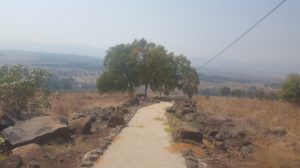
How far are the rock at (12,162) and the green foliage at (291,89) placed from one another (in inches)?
1558

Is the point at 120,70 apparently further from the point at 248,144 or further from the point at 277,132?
the point at 248,144

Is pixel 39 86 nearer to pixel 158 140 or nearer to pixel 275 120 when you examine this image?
pixel 158 140

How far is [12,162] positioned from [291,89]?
41102mm

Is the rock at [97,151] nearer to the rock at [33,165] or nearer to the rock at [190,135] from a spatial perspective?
the rock at [33,165]

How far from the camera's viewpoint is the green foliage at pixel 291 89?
1866 inches

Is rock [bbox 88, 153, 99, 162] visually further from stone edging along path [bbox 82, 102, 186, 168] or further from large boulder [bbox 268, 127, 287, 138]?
large boulder [bbox 268, 127, 287, 138]

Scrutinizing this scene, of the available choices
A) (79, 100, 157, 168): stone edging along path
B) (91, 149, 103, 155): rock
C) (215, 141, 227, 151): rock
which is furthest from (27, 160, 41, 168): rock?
(215, 141, 227, 151): rock

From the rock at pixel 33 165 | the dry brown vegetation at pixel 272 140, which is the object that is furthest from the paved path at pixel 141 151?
the dry brown vegetation at pixel 272 140

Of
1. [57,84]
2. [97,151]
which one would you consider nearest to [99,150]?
[97,151]

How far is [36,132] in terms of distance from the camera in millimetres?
16344

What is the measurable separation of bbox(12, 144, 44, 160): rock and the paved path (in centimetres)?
214

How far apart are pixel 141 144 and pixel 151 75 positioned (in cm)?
4064

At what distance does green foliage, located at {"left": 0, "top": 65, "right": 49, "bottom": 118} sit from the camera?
84.4ft

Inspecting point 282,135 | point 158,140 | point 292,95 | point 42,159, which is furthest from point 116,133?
point 292,95
